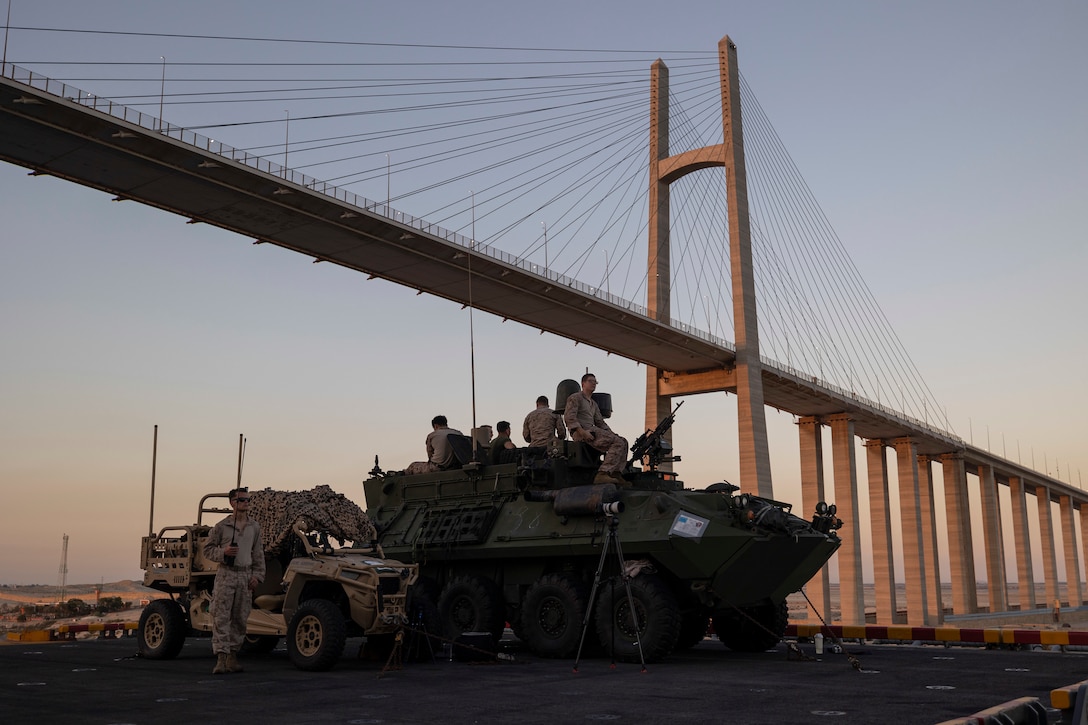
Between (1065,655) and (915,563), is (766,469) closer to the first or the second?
(915,563)

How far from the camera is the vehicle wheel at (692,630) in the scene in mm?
14267

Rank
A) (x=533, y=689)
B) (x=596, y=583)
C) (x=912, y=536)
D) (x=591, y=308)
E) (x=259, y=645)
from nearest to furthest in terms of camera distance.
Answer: (x=533, y=689), (x=596, y=583), (x=259, y=645), (x=591, y=308), (x=912, y=536)

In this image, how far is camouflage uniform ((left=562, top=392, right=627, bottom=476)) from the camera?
1446 centimetres

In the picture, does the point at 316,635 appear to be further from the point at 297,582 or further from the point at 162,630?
the point at 162,630

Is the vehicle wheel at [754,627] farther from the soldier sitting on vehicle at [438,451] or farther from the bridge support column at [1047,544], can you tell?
the bridge support column at [1047,544]

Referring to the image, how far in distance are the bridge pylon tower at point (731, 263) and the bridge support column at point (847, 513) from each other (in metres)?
10.6

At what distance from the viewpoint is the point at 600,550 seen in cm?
1327

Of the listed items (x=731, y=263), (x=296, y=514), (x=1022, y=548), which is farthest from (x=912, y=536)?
(x=296, y=514)

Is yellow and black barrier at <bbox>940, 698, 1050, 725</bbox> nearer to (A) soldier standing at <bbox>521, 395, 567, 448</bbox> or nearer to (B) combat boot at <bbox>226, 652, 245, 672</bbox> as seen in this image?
(B) combat boot at <bbox>226, 652, 245, 672</bbox>

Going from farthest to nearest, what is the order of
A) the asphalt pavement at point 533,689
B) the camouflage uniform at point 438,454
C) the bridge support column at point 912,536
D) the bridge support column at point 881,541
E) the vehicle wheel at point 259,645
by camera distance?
the bridge support column at point 912,536 < the bridge support column at point 881,541 < the camouflage uniform at point 438,454 < the vehicle wheel at point 259,645 < the asphalt pavement at point 533,689

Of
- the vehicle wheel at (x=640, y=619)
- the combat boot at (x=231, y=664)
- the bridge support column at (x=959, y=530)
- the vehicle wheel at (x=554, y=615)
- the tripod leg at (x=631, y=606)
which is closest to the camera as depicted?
the combat boot at (x=231, y=664)

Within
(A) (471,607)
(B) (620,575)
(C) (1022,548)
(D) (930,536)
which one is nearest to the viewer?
(B) (620,575)

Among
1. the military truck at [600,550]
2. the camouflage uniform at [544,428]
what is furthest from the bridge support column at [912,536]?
the camouflage uniform at [544,428]

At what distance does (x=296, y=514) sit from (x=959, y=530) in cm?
6668
